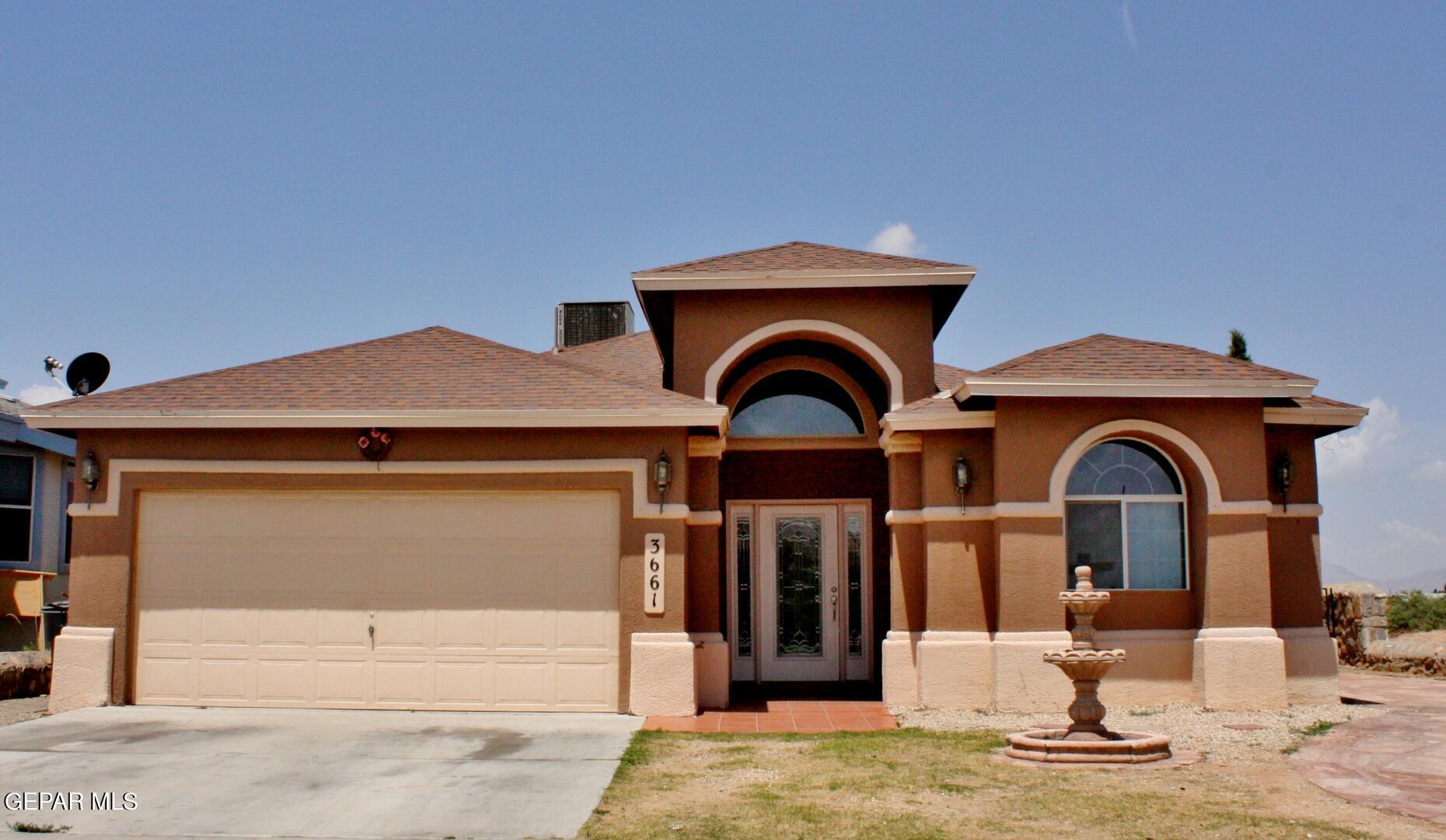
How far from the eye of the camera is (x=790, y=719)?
1248 cm

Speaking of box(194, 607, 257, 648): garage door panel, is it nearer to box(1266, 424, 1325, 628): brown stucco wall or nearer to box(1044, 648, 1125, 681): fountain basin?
box(1044, 648, 1125, 681): fountain basin

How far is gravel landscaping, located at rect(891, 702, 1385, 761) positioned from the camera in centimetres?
1047

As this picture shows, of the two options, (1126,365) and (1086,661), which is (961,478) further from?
(1086,661)

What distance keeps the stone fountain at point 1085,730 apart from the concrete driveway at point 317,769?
3489mm

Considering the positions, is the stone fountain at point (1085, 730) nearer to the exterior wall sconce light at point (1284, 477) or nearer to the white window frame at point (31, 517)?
the exterior wall sconce light at point (1284, 477)

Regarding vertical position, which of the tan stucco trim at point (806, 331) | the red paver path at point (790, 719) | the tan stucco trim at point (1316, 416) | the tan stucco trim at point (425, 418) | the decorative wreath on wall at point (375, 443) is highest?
the tan stucco trim at point (806, 331)

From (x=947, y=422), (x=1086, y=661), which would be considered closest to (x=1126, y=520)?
(x=947, y=422)

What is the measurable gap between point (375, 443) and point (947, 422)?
20.1 feet

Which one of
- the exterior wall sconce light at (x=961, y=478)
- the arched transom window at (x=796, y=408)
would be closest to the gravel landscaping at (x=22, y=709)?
the arched transom window at (x=796, y=408)

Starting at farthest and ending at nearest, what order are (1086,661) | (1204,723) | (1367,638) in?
(1367,638) < (1204,723) < (1086,661)

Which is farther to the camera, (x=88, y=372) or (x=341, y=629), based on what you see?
(x=88, y=372)

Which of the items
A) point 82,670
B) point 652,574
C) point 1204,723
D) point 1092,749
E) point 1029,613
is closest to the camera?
point 1092,749

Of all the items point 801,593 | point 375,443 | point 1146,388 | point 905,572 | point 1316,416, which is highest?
point 1146,388

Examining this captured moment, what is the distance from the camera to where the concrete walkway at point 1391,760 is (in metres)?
8.28
